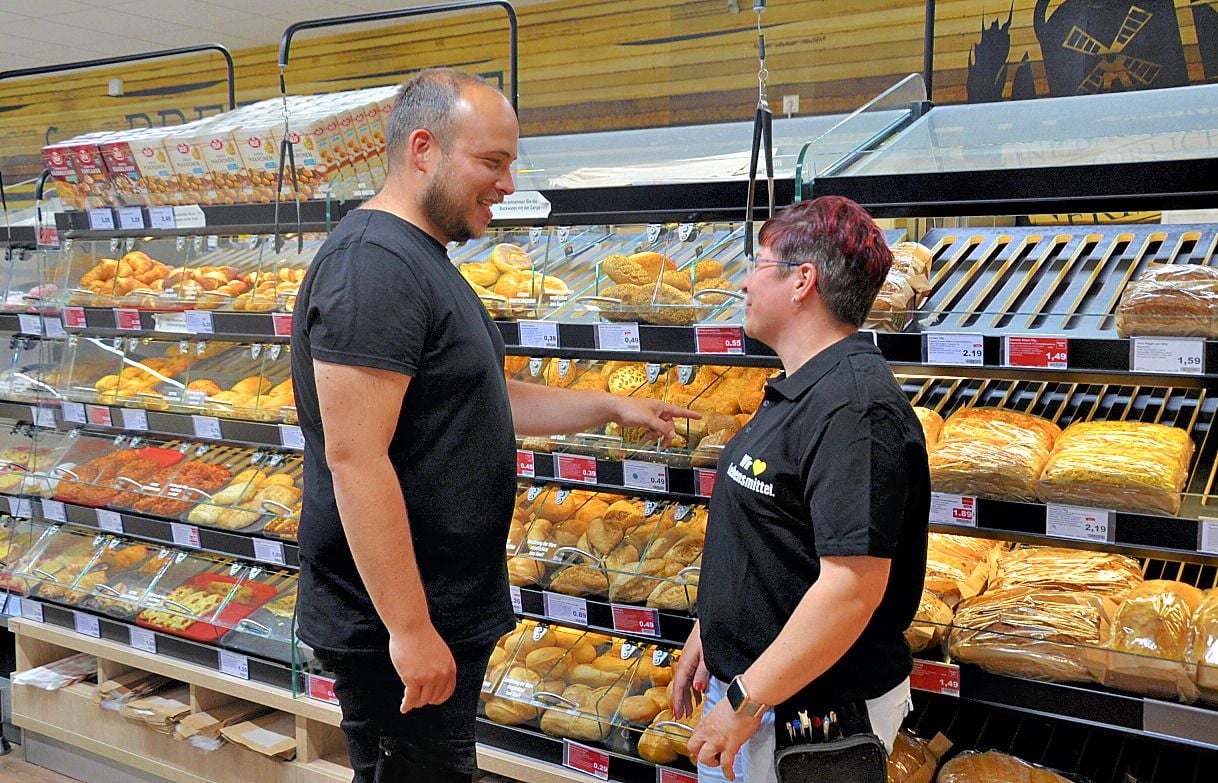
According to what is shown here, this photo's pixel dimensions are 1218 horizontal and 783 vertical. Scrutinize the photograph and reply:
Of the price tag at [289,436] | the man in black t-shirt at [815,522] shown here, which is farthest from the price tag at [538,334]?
the price tag at [289,436]

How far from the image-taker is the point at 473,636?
1861 mm

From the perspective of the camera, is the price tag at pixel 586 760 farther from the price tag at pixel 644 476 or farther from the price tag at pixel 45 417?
the price tag at pixel 45 417

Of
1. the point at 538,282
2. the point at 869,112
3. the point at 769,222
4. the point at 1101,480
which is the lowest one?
the point at 1101,480

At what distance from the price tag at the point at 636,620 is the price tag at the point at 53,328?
247 cm

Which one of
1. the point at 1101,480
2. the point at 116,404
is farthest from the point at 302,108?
the point at 1101,480

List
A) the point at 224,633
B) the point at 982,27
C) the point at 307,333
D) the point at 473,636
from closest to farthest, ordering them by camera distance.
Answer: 1. the point at 307,333
2. the point at 473,636
3. the point at 224,633
4. the point at 982,27

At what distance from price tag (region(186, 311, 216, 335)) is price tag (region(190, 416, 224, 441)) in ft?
0.89

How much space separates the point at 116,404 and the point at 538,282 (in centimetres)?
174

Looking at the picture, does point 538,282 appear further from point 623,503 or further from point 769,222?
point 769,222

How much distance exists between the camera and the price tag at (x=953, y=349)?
6.37 feet

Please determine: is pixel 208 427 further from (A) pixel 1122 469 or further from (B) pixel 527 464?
(A) pixel 1122 469

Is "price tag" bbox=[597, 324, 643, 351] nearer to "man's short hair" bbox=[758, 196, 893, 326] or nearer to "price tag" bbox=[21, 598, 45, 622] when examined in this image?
"man's short hair" bbox=[758, 196, 893, 326]

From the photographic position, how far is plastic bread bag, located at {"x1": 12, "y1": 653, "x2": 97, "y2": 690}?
3619 millimetres

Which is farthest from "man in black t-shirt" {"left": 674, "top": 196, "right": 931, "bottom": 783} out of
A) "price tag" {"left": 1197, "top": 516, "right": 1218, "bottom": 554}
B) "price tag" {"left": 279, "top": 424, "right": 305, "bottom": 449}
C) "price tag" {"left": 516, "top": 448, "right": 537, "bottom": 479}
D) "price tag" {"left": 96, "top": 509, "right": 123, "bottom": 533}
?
"price tag" {"left": 96, "top": 509, "right": 123, "bottom": 533}
